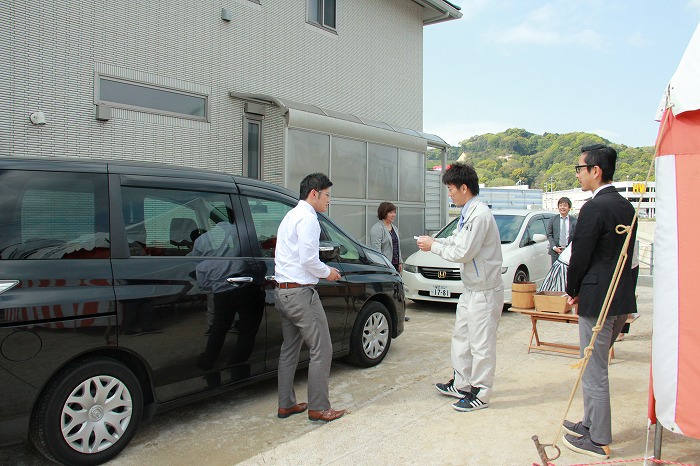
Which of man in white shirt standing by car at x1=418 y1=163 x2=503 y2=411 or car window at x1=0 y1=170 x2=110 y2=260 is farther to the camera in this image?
man in white shirt standing by car at x1=418 y1=163 x2=503 y2=411

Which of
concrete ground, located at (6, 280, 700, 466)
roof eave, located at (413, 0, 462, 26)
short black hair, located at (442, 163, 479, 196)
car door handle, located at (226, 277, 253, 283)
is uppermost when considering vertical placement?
roof eave, located at (413, 0, 462, 26)

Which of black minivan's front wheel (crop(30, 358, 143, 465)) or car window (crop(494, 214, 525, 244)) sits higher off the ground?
car window (crop(494, 214, 525, 244))

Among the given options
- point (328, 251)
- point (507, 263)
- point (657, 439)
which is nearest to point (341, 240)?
point (328, 251)

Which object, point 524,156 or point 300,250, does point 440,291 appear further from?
point 524,156

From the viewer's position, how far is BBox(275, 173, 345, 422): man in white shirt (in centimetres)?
407

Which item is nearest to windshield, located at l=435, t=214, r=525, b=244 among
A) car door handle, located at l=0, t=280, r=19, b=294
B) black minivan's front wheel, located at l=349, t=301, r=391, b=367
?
black minivan's front wheel, located at l=349, t=301, r=391, b=367

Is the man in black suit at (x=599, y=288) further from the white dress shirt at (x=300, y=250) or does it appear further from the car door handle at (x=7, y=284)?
the car door handle at (x=7, y=284)

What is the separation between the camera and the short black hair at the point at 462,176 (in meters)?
4.49

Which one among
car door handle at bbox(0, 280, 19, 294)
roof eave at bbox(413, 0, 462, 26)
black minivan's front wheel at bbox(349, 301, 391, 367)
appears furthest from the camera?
roof eave at bbox(413, 0, 462, 26)

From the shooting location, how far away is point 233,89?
9.87m

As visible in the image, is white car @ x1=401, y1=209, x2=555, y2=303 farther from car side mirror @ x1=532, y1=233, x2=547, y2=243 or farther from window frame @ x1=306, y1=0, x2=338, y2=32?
window frame @ x1=306, y1=0, x2=338, y2=32

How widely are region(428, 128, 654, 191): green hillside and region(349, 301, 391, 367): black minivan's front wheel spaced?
303 feet

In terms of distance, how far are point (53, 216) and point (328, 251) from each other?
2.00 meters

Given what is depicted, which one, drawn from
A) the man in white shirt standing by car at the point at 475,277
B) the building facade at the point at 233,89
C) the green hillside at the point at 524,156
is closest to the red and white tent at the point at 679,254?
the man in white shirt standing by car at the point at 475,277
